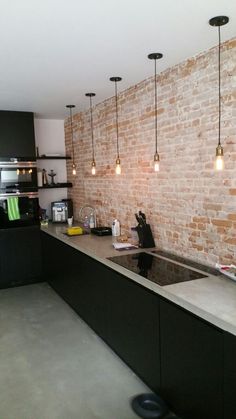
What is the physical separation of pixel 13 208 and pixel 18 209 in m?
0.08

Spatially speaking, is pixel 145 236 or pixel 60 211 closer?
pixel 145 236

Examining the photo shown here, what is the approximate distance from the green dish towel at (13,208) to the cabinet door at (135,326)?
93.6 inches

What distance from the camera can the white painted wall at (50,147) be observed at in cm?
536

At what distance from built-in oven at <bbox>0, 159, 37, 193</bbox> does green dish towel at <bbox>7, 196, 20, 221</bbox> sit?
122 millimetres

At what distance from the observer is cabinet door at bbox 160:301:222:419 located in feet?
5.86

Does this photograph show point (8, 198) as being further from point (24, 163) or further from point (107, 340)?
point (107, 340)

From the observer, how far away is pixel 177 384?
211cm

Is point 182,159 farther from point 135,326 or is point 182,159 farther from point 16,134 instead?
point 16,134

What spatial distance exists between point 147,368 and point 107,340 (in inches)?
Answer: 28.2

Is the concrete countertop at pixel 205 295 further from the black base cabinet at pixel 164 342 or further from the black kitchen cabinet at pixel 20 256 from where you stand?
the black kitchen cabinet at pixel 20 256

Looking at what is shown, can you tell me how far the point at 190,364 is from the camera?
77.5 inches

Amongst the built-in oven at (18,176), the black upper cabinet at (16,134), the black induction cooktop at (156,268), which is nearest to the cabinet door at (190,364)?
the black induction cooktop at (156,268)

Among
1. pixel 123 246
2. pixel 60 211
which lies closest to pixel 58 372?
pixel 123 246

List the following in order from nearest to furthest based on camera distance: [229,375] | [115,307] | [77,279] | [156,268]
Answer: [229,375] < [156,268] < [115,307] < [77,279]
